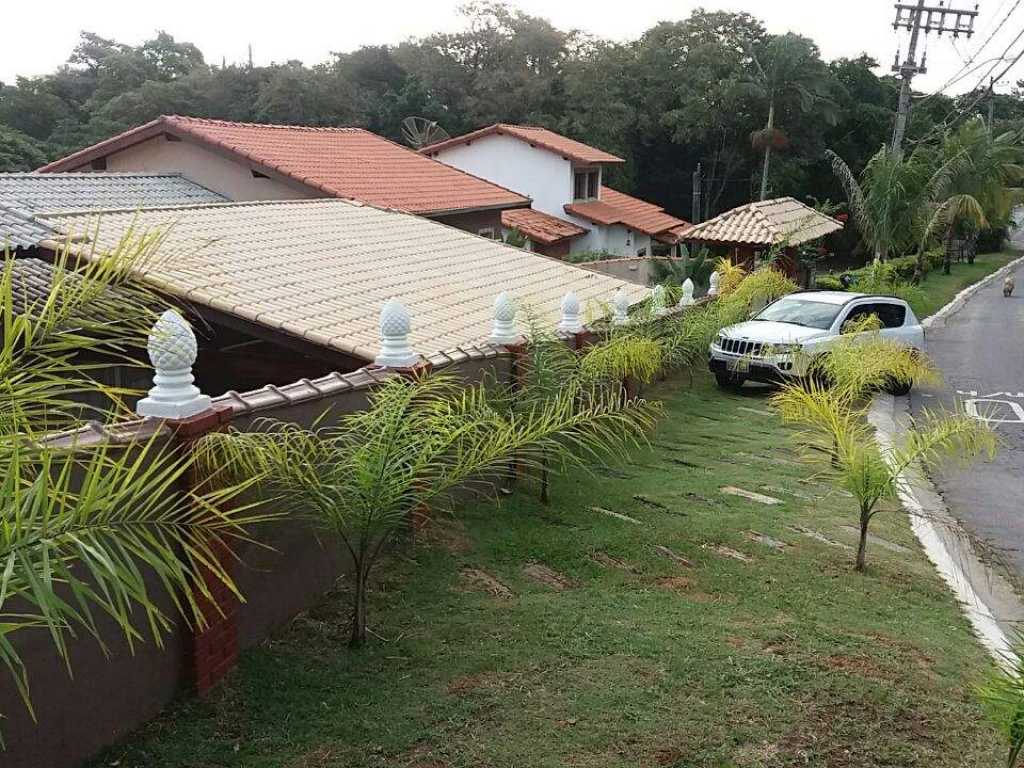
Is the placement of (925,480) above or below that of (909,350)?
below

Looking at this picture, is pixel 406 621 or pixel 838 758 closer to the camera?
pixel 838 758

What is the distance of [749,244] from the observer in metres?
24.0

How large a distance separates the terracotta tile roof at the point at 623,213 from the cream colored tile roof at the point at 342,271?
15871 mm

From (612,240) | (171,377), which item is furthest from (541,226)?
(171,377)

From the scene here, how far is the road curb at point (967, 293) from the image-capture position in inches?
1045

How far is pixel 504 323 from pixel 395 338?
193cm

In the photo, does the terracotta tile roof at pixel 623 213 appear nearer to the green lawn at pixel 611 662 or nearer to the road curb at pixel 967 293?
the road curb at pixel 967 293

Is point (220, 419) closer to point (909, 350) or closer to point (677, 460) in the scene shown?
point (677, 460)

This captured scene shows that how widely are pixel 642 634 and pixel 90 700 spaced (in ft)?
9.53

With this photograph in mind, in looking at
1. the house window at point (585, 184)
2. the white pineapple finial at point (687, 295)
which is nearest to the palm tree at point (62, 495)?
the white pineapple finial at point (687, 295)

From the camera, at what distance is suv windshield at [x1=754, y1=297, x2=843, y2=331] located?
14.4 m

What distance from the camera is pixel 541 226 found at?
98.6ft

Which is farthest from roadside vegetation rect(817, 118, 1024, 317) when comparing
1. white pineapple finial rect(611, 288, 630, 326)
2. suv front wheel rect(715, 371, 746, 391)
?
→ white pineapple finial rect(611, 288, 630, 326)

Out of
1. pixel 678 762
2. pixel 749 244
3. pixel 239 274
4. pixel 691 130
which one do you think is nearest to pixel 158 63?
pixel 691 130
